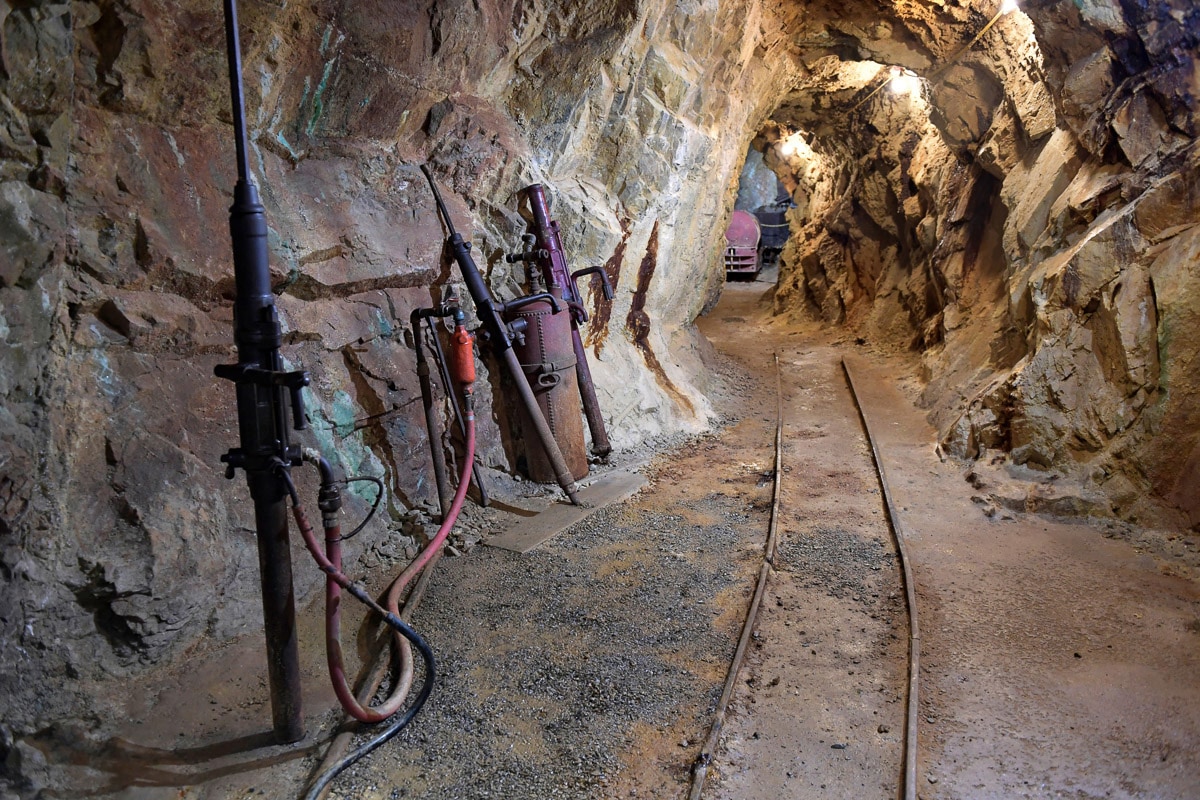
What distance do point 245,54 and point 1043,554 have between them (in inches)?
256

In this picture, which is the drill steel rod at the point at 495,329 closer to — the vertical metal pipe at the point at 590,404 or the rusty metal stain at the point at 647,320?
the vertical metal pipe at the point at 590,404

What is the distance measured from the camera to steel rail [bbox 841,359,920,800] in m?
3.56

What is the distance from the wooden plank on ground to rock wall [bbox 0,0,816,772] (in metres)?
0.75

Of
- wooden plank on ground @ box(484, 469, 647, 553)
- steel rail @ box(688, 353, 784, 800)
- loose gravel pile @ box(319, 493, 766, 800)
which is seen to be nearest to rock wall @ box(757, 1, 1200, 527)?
steel rail @ box(688, 353, 784, 800)

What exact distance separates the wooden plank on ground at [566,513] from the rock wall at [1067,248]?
3.47 metres

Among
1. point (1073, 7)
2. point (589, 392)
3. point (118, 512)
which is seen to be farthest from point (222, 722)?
point (1073, 7)

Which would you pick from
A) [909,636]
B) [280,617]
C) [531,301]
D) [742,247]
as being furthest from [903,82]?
[280,617]

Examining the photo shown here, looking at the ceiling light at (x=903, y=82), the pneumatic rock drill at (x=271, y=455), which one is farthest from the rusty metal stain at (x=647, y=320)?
the ceiling light at (x=903, y=82)

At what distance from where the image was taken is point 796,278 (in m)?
19.5

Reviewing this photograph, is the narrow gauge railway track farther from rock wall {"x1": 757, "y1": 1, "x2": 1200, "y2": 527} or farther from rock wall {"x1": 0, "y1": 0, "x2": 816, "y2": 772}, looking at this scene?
rock wall {"x1": 0, "y1": 0, "x2": 816, "y2": 772}

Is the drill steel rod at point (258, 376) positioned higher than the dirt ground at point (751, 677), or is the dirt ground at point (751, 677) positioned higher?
the drill steel rod at point (258, 376)

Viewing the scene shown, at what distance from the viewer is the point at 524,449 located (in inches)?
280

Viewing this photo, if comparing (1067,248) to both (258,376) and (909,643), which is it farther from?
(258,376)

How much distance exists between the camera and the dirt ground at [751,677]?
11.7 feet
